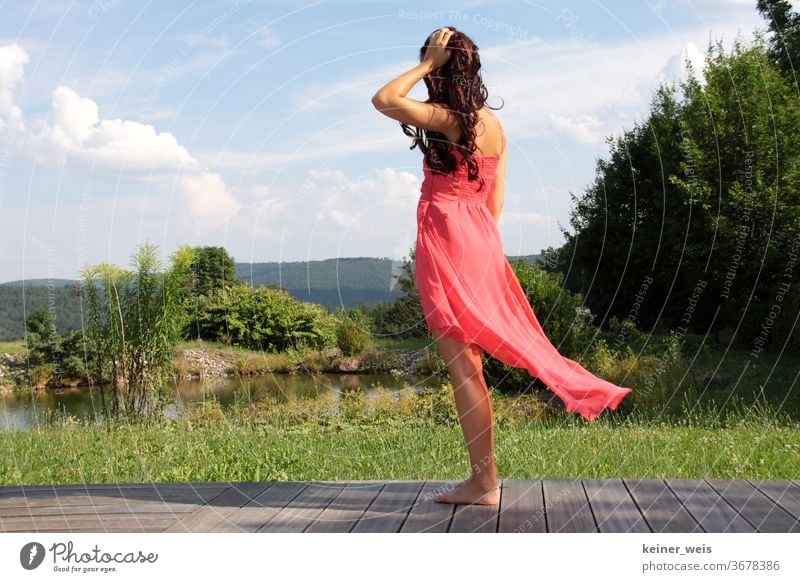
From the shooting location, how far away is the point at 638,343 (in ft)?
54.7

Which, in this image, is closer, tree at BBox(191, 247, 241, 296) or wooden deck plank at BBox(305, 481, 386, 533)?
wooden deck plank at BBox(305, 481, 386, 533)

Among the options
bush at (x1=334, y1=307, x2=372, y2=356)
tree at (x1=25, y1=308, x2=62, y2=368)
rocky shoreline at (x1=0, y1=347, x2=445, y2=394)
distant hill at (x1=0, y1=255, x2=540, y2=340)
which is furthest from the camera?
rocky shoreline at (x1=0, y1=347, x2=445, y2=394)

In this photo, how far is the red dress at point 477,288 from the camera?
4.12m

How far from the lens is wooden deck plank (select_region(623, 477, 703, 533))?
12.8 feet

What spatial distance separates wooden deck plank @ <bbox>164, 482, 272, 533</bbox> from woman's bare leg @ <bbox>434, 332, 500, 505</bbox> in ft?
3.87

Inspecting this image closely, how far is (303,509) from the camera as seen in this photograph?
425 centimetres

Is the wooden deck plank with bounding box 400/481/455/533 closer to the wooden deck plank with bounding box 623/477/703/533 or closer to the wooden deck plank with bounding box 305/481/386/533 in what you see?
the wooden deck plank with bounding box 305/481/386/533

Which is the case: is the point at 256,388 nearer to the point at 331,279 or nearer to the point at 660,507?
the point at 331,279

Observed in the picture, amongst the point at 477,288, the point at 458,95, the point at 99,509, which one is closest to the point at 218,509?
the point at 99,509

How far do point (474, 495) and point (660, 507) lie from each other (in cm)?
89
